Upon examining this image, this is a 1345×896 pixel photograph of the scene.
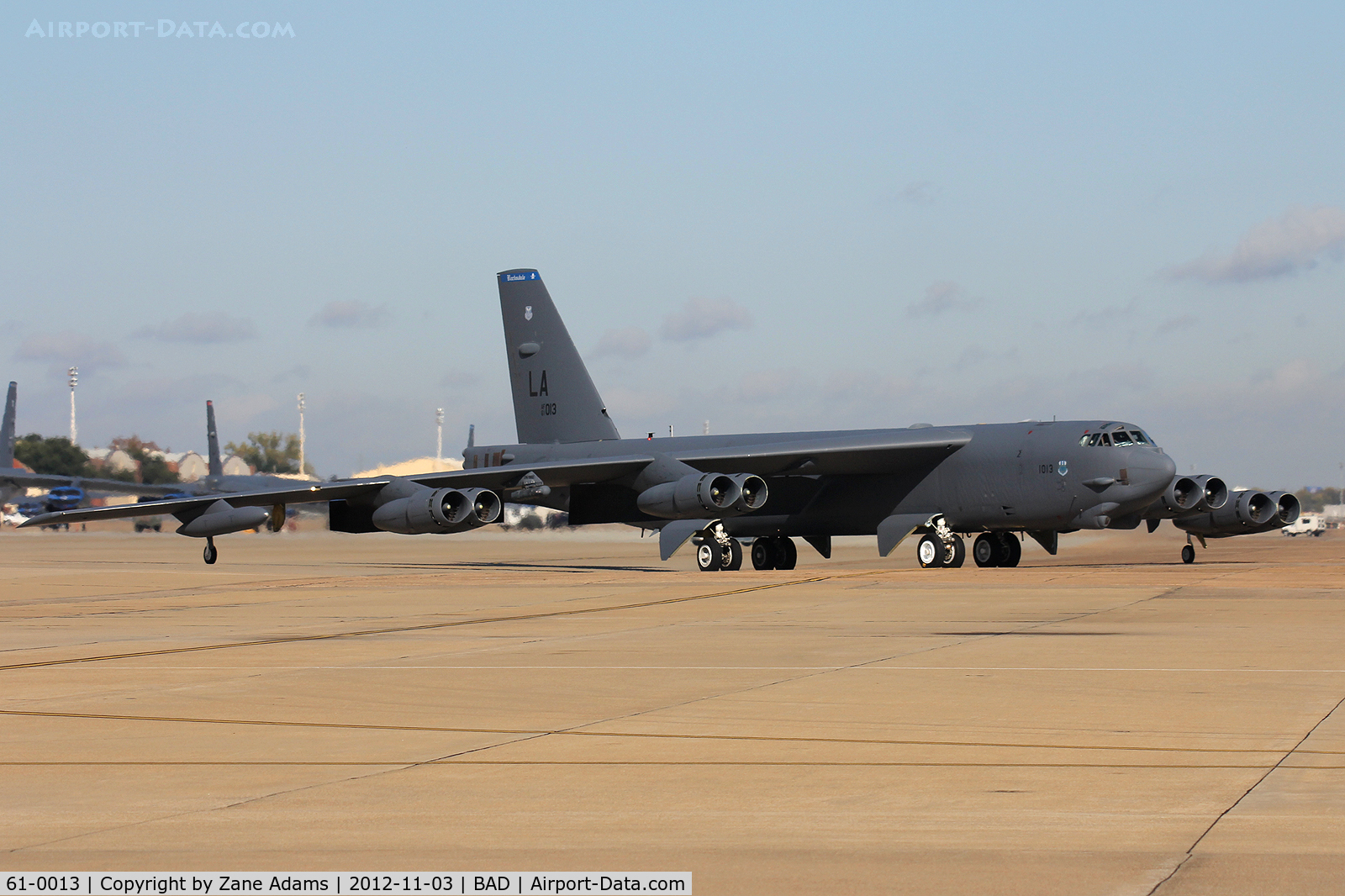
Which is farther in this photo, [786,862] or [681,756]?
[681,756]

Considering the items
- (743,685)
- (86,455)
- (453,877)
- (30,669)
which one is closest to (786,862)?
(453,877)

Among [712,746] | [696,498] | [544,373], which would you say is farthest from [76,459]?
[712,746]

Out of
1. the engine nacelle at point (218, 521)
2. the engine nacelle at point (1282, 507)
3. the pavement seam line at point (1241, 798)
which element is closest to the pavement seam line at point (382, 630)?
the pavement seam line at point (1241, 798)

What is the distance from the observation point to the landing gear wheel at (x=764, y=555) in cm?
3491

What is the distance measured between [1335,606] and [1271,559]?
17.5 m

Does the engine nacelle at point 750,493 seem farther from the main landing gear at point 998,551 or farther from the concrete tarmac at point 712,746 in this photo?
the concrete tarmac at point 712,746

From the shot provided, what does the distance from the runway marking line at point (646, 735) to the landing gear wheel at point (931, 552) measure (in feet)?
76.4

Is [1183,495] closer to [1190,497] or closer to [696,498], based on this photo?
[1190,497]

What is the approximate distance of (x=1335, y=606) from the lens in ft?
57.5

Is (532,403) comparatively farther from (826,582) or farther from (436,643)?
(436,643)

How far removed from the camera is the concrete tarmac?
17.4ft

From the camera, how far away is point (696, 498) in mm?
29250
